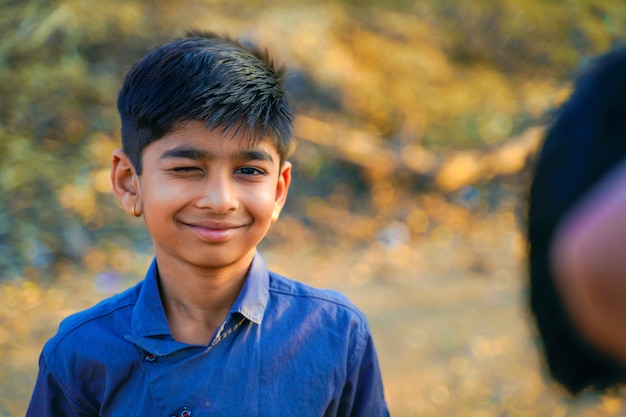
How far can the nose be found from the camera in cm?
131

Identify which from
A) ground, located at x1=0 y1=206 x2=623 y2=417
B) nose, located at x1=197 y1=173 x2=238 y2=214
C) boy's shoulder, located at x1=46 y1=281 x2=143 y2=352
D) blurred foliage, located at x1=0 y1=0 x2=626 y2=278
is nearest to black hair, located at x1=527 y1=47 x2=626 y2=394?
nose, located at x1=197 y1=173 x2=238 y2=214

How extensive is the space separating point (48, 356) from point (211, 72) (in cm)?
73

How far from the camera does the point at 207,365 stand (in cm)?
133

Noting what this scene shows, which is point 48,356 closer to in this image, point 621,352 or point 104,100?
point 621,352

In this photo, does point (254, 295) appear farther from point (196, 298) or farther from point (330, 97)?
point (330, 97)

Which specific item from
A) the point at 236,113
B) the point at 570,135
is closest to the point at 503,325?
the point at 236,113

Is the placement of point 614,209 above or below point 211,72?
below

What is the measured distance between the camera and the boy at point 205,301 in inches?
52.2

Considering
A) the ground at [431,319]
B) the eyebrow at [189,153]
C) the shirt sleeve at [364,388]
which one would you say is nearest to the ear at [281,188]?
the eyebrow at [189,153]

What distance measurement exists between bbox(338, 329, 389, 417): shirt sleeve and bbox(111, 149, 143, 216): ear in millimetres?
638

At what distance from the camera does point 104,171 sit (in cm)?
505

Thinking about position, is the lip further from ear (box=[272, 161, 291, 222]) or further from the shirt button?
the shirt button

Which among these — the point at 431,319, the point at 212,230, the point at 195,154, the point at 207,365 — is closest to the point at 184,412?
the point at 207,365

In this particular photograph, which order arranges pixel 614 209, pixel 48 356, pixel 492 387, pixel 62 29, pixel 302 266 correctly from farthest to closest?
1. pixel 62 29
2. pixel 302 266
3. pixel 492 387
4. pixel 48 356
5. pixel 614 209
